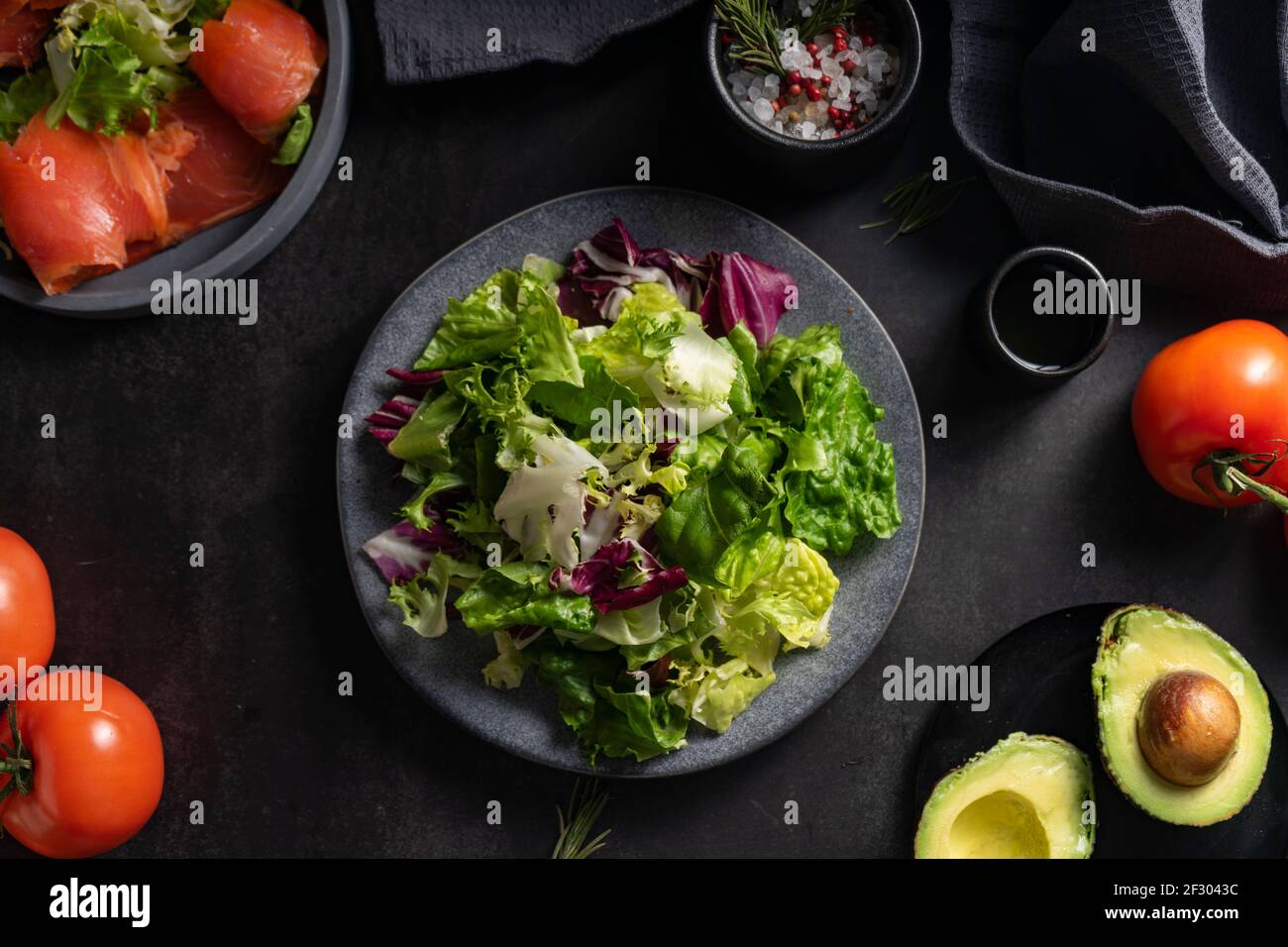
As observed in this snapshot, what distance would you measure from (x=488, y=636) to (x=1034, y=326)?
909 mm

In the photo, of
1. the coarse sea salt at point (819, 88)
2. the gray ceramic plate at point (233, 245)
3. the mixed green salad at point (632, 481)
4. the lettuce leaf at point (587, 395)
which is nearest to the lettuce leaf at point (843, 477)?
the mixed green salad at point (632, 481)

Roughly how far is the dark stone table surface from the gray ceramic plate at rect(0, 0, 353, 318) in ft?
0.20

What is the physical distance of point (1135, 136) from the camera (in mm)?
1657

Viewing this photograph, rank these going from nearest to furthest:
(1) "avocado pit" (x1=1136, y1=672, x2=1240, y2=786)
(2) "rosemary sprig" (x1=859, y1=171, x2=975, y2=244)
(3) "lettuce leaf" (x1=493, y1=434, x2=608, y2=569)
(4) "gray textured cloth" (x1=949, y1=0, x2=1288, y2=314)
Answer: (3) "lettuce leaf" (x1=493, y1=434, x2=608, y2=569), (1) "avocado pit" (x1=1136, y1=672, x2=1240, y2=786), (4) "gray textured cloth" (x1=949, y1=0, x2=1288, y2=314), (2) "rosemary sprig" (x1=859, y1=171, x2=975, y2=244)

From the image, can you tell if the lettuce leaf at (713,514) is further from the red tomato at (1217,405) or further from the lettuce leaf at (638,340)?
the red tomato at (1217,405)

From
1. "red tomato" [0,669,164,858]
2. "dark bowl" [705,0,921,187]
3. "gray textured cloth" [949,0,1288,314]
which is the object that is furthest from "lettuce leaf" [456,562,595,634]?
"gray textured cloth" [949,0,1288,314]

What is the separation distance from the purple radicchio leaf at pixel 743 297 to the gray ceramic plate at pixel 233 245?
597mm

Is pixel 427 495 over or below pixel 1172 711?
over

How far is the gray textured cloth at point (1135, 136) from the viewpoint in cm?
157

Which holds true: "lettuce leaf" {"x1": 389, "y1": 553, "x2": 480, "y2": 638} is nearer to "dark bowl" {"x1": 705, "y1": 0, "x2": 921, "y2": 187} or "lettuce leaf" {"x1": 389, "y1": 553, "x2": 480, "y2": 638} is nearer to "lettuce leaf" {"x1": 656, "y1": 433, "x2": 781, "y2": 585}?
"lettuce leaf" {"x1": 656, "y1": 433, "x2": 781, "y2": 585}

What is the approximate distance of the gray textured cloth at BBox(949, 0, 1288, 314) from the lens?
5.16 ft

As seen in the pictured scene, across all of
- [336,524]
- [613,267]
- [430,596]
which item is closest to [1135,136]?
[613,267]

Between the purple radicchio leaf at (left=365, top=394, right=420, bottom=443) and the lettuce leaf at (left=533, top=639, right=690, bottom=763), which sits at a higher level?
the purple radicchio leaf at (left=365, top=394, right=420, bottom=443)

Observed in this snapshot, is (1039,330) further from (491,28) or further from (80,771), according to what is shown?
(80,771)
